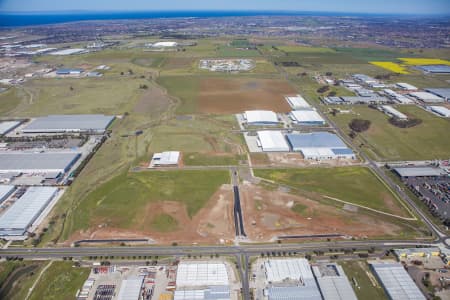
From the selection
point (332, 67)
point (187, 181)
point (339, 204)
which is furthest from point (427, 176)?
point (332, 67)

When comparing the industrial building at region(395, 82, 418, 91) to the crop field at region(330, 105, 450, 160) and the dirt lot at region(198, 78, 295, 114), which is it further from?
the dirt lot at region(198, 78, 295, 114)

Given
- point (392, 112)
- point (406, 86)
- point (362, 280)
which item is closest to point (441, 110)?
point (392, 112)

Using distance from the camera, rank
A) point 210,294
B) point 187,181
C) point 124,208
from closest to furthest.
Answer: point 210,294 < point 124,208 < point 187,181

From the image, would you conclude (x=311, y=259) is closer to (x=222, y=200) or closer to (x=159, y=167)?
(x=222, y=200)

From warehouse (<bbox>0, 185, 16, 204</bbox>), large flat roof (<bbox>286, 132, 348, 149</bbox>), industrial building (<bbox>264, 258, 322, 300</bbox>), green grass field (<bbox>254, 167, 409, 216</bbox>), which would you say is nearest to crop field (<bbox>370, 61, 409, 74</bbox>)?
large flat roof (<bbox>286, 132, 348, 149</bbox>)

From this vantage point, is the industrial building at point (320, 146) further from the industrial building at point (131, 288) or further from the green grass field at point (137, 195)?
the industrial building at point (131, 288)

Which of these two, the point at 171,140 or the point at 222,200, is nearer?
the point at 222,200
